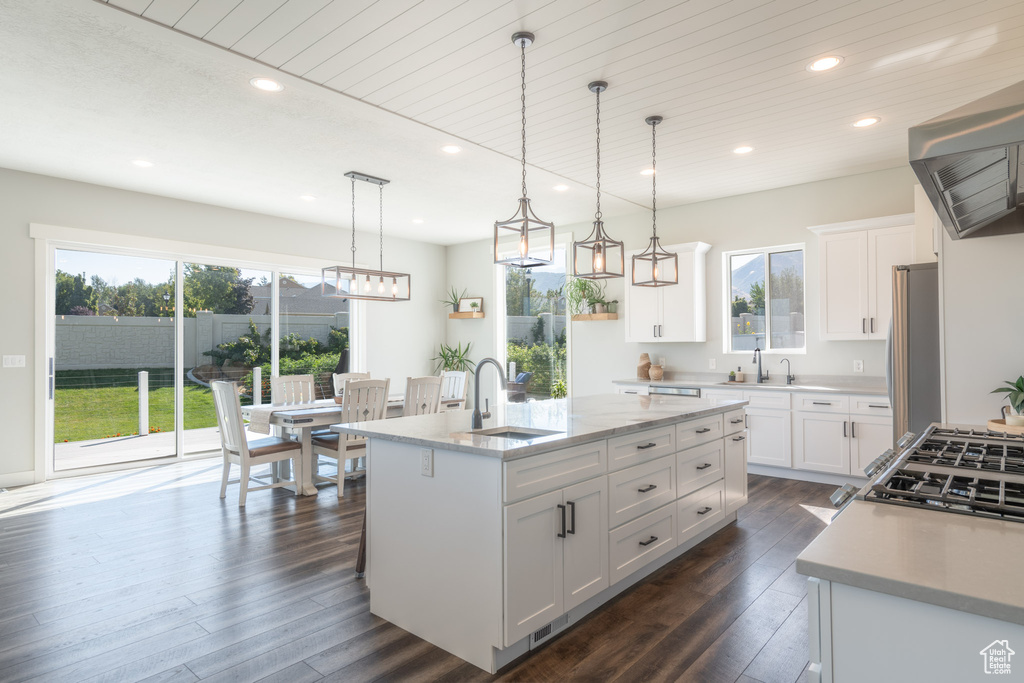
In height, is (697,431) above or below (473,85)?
below

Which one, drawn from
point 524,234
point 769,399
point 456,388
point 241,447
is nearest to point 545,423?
point 524,234

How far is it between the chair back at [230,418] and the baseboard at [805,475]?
4308 millimetres

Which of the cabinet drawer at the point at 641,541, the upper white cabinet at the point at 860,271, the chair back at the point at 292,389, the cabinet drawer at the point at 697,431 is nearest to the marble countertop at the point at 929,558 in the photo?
the cabinet drawer at the point at 641,541

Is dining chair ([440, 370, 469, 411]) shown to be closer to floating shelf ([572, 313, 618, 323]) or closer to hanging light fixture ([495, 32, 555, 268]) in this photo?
floating shelf ([572, 313, 618, 323])

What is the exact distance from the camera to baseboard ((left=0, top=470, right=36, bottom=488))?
16.7 feet

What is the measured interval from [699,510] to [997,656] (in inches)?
106

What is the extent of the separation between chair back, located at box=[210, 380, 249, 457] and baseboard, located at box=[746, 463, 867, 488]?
14.1 ft

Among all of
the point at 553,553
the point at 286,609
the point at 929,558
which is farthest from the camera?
the point at 286,609

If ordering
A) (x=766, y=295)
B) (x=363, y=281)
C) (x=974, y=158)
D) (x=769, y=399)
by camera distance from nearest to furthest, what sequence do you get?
(x=974, y=158)
(x=363, y=281)
(x=769, y=399)
(x=766, y=295)

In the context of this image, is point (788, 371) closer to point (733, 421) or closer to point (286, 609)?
point (733, 421)

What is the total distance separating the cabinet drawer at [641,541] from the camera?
2.72 metres

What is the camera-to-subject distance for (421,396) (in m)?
5.14

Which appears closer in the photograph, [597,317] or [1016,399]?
[1016,399]

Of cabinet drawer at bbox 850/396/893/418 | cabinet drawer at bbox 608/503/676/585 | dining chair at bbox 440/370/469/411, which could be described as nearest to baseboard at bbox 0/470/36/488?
dining chair at bbox 440/370/469/411
